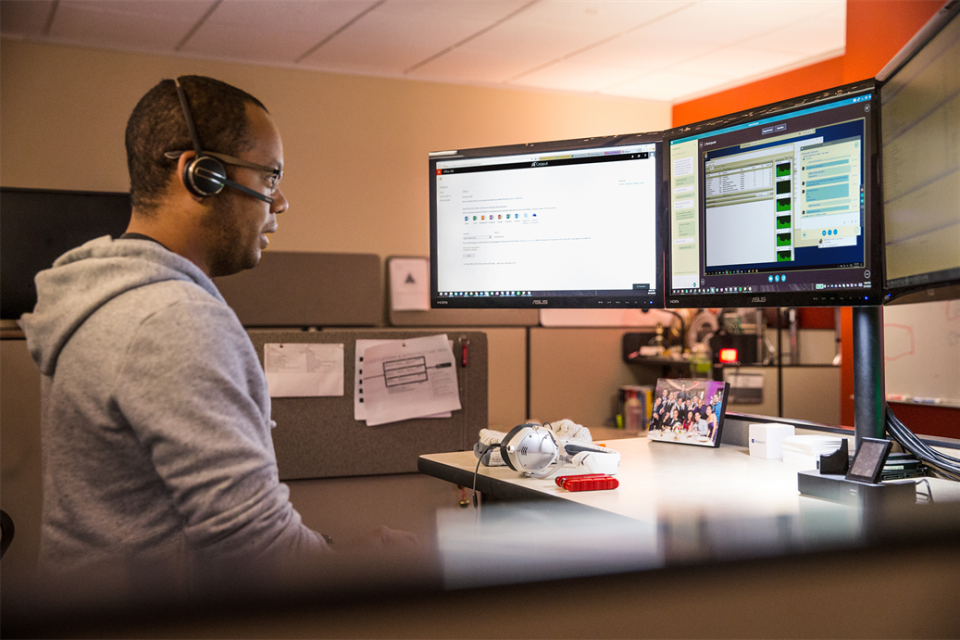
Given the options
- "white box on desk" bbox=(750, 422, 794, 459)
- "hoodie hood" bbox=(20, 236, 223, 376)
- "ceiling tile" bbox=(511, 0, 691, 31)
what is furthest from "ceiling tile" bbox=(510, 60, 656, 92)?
"hoodie hood" bbox=(20, 236, 223, 376)

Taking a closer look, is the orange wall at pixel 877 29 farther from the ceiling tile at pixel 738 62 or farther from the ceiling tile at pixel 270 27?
the ceiling tile at pixel 270 27

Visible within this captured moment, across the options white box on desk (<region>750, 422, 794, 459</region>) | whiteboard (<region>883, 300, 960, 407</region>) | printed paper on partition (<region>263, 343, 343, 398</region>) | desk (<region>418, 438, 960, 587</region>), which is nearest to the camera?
desk (<region>418, 438, 960, 587</region>)

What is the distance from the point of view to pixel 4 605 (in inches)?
8.1

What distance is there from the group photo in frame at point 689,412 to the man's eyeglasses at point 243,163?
0.91m

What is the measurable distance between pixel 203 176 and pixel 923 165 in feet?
2.20

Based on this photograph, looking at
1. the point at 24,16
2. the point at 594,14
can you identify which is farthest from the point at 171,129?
the point at 24,16

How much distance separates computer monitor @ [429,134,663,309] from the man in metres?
0.74

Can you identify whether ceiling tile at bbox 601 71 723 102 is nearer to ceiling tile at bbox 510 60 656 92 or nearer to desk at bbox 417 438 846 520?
ceiling tile at bbox 510 60 656 92

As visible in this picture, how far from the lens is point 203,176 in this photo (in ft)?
2.44

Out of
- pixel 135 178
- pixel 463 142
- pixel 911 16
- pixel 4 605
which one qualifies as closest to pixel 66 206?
pixel 463 142

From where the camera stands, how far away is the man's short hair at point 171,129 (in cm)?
76

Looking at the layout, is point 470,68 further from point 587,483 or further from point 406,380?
point 587,483

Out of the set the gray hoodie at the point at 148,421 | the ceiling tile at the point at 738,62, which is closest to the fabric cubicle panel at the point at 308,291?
the ceiling tile at the point at 738,62

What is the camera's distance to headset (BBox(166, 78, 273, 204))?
0.74m
